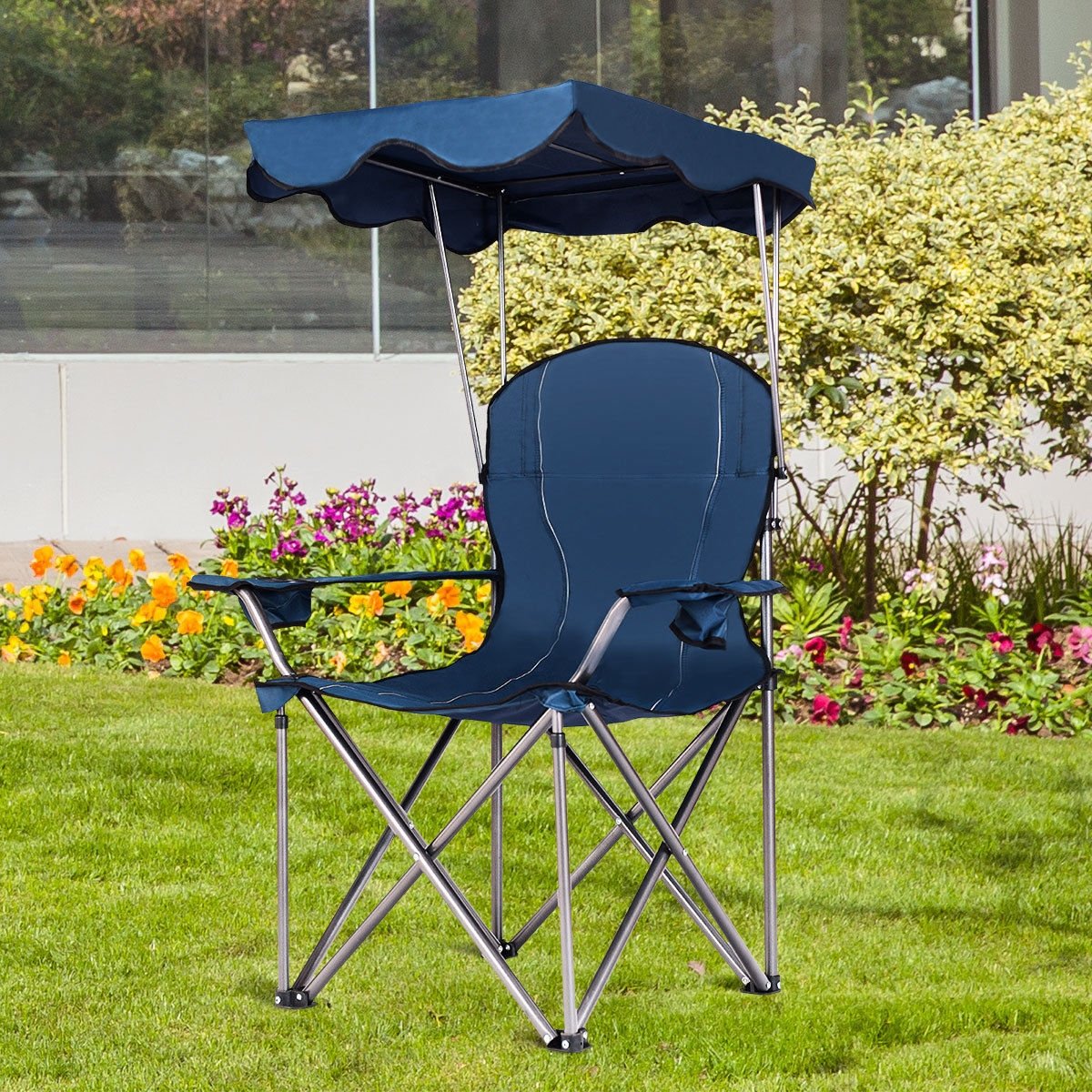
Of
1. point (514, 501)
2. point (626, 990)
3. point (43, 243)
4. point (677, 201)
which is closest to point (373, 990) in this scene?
point (626, 990)

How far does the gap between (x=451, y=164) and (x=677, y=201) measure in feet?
3.13

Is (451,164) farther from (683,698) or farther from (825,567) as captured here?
(825,567)

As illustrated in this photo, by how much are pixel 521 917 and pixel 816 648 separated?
2062 mm

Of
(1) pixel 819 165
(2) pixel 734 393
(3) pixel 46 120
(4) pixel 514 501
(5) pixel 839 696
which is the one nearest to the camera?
(2) pixel 734 393

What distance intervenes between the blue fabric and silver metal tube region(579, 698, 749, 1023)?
20 cm

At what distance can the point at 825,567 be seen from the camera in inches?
238

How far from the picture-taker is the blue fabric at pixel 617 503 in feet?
9.95

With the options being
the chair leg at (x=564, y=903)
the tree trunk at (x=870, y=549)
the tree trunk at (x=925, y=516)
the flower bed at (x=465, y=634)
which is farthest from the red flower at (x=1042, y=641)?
the chair leg at (x=564, y=903)

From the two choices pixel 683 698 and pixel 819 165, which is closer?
pixel 683 698

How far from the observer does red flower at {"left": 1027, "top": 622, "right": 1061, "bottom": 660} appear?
5242 mm

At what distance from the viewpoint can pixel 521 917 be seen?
3.23 metres

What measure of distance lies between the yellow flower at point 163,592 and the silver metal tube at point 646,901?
3.02 metres

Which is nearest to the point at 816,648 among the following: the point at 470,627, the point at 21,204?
the point at 470,627

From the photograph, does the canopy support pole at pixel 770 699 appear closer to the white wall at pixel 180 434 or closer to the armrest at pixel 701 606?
the armrest at pixel 701 606
